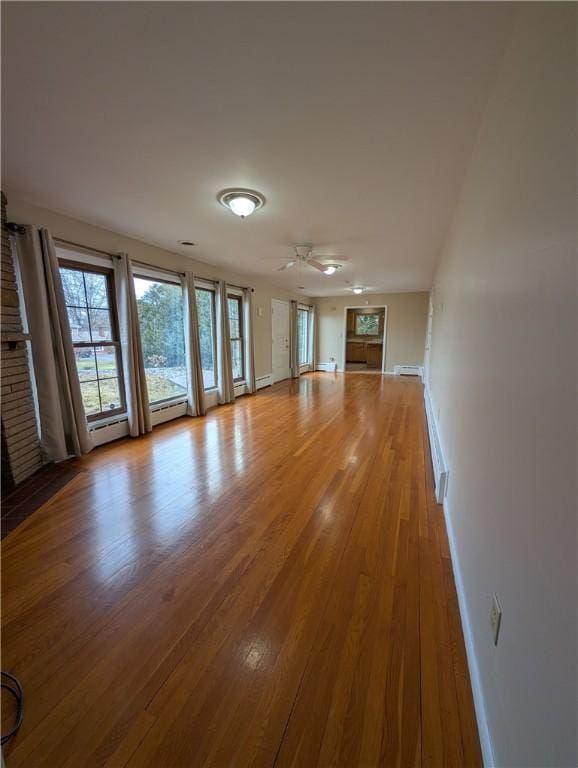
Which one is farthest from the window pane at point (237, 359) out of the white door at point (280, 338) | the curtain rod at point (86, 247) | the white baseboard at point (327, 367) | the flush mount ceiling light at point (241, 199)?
the white baseboard at point (327, 367)

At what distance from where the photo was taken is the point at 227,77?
1.31 m

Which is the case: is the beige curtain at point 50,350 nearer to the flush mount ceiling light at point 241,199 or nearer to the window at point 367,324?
the flush mount ceiling light at point 241,199

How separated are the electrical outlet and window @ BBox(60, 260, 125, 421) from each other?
3729 millimetres

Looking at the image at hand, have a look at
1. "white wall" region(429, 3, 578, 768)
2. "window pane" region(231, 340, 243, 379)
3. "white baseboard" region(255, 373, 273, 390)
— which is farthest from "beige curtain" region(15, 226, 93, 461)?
"white baseboard" region(255, 373, 273, 390)

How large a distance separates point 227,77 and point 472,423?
1944mm

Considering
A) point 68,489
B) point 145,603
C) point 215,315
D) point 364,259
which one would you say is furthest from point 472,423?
point 215,315

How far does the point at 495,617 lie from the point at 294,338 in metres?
7.20

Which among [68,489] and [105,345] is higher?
[105,345]

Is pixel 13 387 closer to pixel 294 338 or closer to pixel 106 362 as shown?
pixel 106 362

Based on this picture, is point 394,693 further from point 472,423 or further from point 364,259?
point 364,259

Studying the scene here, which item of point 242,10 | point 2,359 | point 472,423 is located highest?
point 242,10

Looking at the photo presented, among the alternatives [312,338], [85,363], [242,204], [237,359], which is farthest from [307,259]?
[312,338]

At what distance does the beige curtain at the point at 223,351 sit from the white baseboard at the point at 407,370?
16.5 ft

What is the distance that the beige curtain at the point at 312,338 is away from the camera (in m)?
9.06
